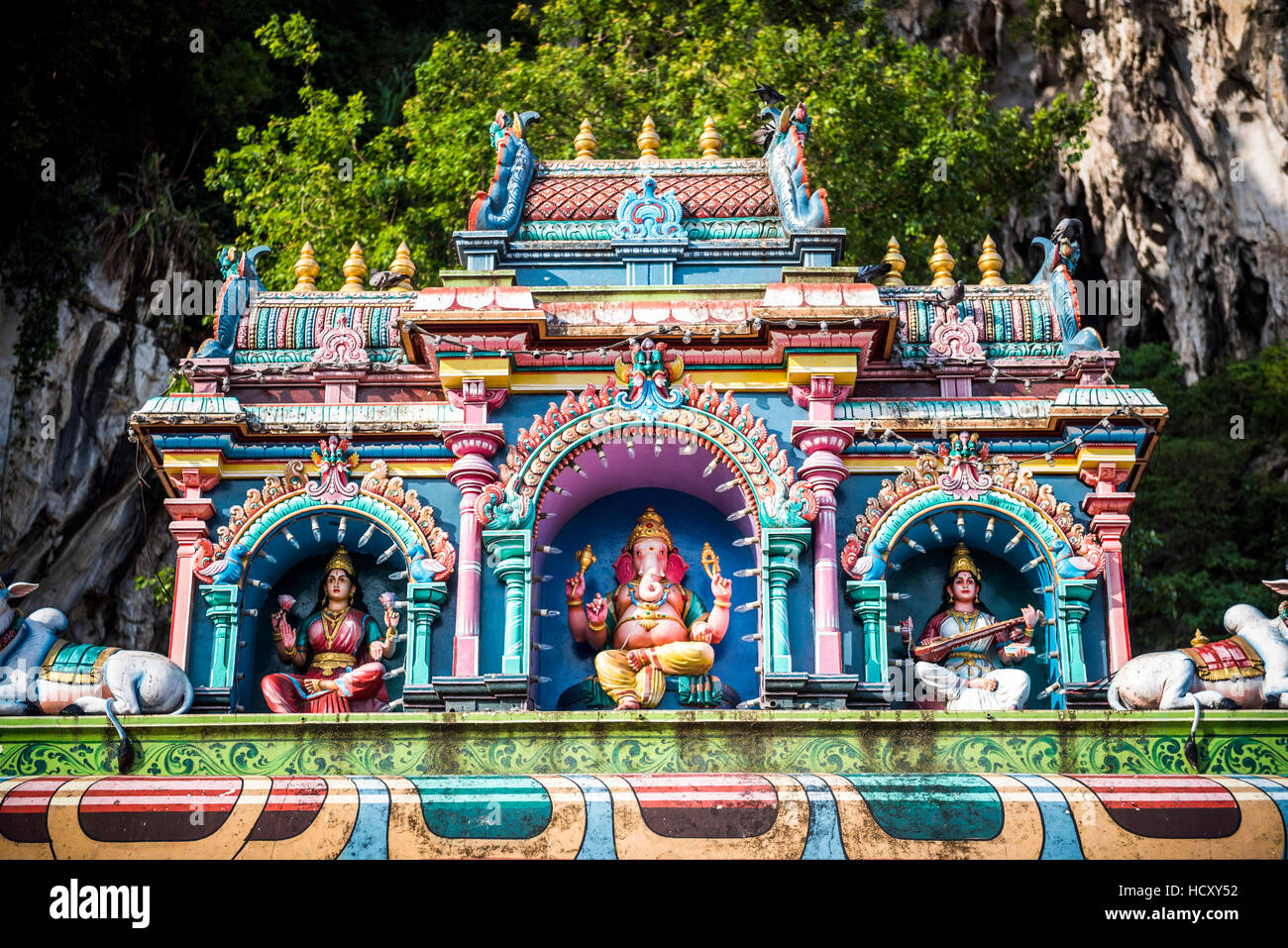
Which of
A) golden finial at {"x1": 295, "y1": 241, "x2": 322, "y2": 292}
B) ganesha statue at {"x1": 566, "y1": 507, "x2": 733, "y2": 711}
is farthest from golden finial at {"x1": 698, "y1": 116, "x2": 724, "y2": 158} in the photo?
ganesha statue at {"x1": 566, "y1": 507, "x2": 733, "y2": 711}

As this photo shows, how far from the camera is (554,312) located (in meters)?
13.6

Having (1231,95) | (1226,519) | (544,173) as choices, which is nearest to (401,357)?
(544,173)

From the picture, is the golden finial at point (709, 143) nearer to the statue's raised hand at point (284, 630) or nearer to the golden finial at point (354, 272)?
the golden finial at point (354, 272)

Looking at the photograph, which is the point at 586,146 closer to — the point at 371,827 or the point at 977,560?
the point at 977,560

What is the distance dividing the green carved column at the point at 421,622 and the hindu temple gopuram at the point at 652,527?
0.8 inches

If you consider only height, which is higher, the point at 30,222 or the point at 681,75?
the point at 681,75

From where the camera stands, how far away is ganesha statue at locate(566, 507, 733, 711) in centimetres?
1255

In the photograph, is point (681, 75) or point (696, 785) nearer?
point (696, 785)

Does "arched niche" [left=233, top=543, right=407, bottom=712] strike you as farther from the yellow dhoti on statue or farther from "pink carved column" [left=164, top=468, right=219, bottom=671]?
the yellow dhoti on statue

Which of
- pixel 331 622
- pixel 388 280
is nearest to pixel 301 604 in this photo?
pixel 331 622

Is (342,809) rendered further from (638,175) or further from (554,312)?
(638,175)

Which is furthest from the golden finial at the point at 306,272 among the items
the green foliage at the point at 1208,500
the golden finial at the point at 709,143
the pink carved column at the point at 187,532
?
the green foliage at the point at 1208,500

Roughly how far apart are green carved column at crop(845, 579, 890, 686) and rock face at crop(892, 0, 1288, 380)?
16.9m

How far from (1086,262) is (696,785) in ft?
80.7
